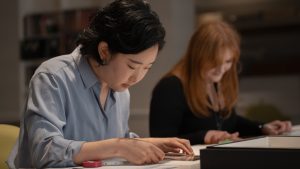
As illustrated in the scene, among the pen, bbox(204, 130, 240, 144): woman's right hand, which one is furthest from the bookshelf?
the pen

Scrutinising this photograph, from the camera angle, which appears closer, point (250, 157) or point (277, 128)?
point (250, 157)

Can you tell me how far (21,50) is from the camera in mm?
6262

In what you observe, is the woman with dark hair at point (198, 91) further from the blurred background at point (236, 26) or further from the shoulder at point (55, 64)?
the blurred background at point (236, 26)

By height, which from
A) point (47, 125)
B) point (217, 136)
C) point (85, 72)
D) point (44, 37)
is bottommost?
point (44, 37)

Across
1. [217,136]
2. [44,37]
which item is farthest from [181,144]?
[44,37]

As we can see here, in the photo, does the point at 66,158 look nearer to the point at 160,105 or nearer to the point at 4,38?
the point at 160,105

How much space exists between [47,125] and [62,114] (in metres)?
0.10

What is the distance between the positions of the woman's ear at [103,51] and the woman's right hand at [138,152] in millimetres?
319

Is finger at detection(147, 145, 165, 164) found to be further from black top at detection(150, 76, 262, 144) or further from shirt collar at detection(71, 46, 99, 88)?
black top at detection(150, 76, 262, 144)

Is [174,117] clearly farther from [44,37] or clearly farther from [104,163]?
[44,37]

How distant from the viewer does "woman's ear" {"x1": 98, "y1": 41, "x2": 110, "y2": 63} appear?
74.5 inches

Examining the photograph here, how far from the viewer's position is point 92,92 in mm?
1977

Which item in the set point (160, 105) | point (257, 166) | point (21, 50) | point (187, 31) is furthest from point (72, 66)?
point (21, 50)

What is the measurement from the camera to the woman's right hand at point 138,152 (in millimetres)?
1711
